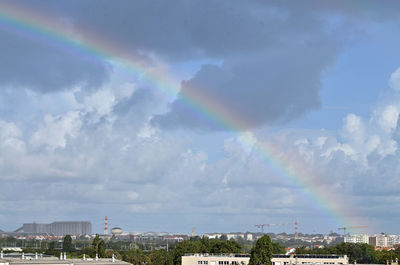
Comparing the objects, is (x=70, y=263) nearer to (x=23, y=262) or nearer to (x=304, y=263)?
(x=23, y=262)

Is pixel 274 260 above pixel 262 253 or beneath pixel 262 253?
beneath

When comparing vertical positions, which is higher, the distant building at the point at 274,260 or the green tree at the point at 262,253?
the green tree at the point at 262,253

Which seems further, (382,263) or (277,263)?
(382,263)

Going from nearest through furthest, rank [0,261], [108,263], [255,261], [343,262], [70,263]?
[0,261], [70,263], [108,263], [255,261], [343,262]

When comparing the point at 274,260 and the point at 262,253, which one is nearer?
the point at 262,253

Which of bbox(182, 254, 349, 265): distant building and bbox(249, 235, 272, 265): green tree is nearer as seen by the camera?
bbox(249, 235, 272, 265): green tree

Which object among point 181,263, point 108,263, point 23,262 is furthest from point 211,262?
point 23,262

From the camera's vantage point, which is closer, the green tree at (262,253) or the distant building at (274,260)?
the green tree at (262,253)

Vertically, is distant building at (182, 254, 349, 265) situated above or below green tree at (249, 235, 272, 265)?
below
